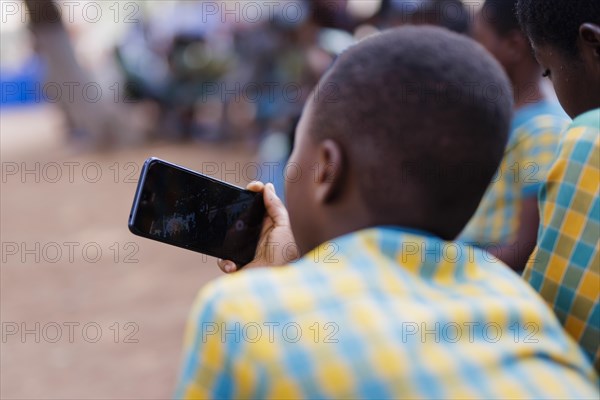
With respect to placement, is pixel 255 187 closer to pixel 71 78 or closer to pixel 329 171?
pixel 329 171

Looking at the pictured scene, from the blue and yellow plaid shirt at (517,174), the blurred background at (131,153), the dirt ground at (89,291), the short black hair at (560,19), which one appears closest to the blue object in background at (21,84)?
the blurred background at (131,153)

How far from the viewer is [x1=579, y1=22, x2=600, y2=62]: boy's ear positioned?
159cm

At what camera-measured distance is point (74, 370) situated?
4.02 m

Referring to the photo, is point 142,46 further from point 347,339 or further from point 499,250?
point 347,339

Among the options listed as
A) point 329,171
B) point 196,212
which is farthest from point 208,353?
point 196,212

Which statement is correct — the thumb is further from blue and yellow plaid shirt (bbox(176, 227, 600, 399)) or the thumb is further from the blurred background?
blue and yellow plaid shirt (bbox(176, 227, 600, 399))

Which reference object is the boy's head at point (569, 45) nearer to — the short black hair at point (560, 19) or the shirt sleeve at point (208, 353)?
the short black hair at point (560, 19)

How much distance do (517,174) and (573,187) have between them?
3.47 ft

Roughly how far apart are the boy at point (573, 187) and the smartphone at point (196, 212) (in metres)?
0.57

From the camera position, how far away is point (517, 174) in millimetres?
2539

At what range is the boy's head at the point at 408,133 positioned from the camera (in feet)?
3.87

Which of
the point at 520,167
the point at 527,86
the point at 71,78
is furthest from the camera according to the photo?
the point at 71,78

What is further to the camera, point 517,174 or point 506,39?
point 506,39

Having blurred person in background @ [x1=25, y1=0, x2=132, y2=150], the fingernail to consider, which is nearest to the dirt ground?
blurred person in background @ [x1=25, y1=0, x2=132, y2=150]
